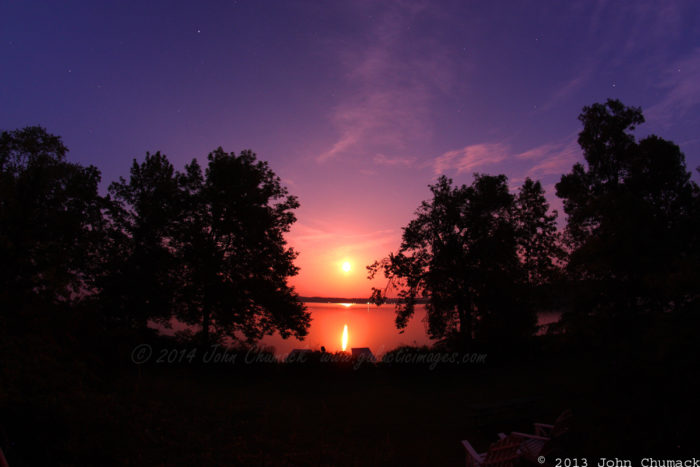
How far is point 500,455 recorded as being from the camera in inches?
277

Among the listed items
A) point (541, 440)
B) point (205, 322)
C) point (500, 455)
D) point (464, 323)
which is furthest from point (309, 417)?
point (464, 323)

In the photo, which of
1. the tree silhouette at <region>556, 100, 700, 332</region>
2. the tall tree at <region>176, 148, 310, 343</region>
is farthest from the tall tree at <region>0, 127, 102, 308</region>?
the tree silhouette at <region>556, 100, 700, 332</region>

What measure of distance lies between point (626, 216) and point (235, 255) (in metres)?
18.2

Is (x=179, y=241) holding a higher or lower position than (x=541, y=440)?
higher

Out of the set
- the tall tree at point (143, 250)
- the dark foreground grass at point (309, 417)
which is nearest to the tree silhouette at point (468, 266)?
the dark foreground grass at point (309, 417)

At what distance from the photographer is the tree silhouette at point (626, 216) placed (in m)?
13.7

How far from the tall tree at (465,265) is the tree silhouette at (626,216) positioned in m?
4.90

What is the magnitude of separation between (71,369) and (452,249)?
65.1ft

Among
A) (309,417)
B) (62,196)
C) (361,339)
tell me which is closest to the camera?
(309,417)

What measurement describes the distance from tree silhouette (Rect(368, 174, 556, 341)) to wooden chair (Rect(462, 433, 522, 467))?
52.2ft

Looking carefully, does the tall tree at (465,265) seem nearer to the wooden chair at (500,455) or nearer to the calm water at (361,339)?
the calm water at (361,339)

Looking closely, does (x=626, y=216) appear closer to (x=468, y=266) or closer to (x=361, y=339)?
(x=468, y=266)

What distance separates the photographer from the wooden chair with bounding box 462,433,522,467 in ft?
22.5

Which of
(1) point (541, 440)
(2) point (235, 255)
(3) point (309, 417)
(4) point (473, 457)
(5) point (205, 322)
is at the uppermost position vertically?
(2) point (235, 255)
